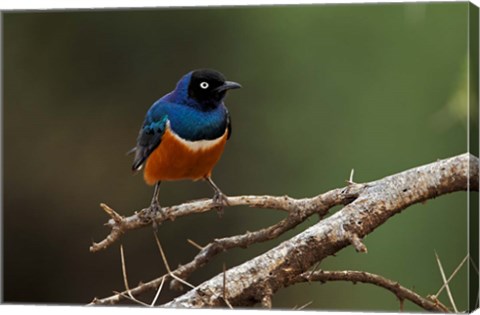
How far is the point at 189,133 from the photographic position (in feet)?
17.9

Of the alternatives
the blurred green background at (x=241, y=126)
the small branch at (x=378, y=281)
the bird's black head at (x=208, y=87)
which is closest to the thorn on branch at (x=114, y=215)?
the blurred green background at (x=241, y=126)

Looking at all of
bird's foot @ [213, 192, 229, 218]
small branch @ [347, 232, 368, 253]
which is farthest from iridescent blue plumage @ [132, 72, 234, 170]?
small branch @ [347, 232, 368, 253]

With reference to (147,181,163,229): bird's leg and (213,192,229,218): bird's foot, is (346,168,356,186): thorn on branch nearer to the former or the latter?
Result: (213,192,229,218): bird's foot

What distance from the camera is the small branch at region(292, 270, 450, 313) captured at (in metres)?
4.95

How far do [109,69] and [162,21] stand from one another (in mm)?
425

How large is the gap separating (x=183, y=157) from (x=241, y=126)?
375 millimetres

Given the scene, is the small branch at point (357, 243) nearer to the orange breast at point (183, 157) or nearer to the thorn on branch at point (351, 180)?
the thorn on branch at point (351, 180)

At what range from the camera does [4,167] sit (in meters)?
5.87

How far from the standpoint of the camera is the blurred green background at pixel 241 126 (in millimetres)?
5109

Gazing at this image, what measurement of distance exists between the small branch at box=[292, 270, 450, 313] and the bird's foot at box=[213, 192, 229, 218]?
0.65 meters

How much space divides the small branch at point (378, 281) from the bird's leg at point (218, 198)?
65 centimetres

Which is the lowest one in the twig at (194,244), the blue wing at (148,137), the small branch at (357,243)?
the twig at (194,244)

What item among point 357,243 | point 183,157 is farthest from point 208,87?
point 357,243

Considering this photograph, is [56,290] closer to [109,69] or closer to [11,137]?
[11,137]
